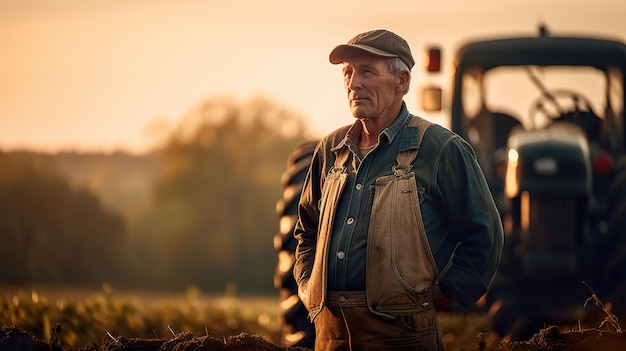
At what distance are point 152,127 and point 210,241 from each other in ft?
12.3

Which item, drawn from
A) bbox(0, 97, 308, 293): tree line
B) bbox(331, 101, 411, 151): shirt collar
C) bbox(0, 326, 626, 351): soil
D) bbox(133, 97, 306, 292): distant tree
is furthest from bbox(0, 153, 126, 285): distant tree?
bbox(331, 101, 411, 151): shirt collar

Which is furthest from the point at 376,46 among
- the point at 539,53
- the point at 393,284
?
the point at 539,53

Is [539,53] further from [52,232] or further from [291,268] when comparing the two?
[52,232]

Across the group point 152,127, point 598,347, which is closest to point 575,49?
point 598,347

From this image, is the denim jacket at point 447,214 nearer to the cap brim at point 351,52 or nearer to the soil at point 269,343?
the cap brim at point 351,52

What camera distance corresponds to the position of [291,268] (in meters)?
7.09

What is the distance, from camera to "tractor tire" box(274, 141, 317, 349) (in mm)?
6906

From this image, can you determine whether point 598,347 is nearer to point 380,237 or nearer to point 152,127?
point 380,237

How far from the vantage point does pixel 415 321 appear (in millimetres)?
4242

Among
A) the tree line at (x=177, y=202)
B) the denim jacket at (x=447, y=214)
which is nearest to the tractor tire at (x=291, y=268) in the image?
the denim jacket at (x=447, y=214)

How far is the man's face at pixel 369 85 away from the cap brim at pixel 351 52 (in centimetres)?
2

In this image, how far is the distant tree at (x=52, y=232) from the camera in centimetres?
1622

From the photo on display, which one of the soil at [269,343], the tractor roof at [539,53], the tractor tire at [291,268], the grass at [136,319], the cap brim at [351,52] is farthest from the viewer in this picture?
the tractor roof at [539,53]

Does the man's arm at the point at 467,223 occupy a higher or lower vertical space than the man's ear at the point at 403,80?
lower
